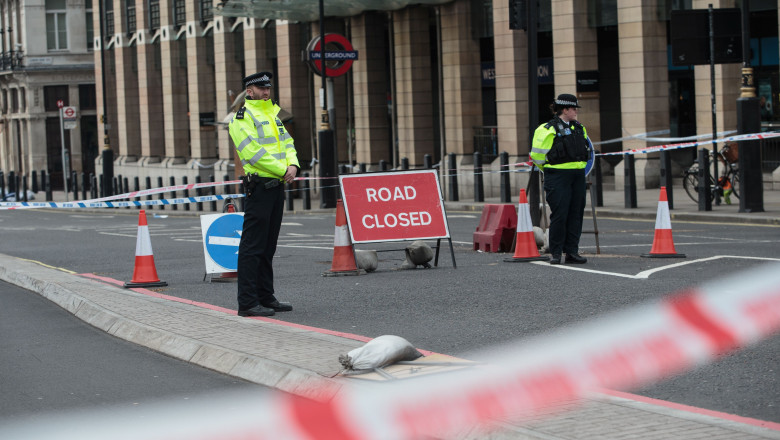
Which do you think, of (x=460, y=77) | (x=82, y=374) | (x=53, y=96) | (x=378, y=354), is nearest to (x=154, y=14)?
(x=53, y=96)

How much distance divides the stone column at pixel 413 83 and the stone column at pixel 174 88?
1798 centimetres

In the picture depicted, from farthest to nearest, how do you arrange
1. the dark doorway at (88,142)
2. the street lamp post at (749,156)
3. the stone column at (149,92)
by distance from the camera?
the dark doorway at (88,142)
the stone column at (149,92)
the street lamp post at (749,156)

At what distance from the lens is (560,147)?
13.3 m

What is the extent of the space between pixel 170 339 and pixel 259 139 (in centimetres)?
200

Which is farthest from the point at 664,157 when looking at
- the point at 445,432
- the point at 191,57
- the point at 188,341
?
the point at 191,57

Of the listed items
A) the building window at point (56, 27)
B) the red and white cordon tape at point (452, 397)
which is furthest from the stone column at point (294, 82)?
the red and white cordon tape at point (452, 397)

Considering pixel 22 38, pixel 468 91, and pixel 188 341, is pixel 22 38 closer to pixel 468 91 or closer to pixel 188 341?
pixel 468 91

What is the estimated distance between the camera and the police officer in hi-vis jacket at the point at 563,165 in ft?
43.9

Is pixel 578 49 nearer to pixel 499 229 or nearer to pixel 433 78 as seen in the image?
pixel 433 78

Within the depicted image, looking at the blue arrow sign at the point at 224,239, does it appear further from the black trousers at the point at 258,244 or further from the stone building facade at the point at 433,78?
the stone building facade at the point at 433,78

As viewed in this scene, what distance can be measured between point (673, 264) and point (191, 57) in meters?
39.2

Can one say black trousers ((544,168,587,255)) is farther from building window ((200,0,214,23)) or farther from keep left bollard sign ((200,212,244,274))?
building window ((200,0,214,23))

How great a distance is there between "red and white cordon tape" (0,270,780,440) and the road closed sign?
4920 millimetres

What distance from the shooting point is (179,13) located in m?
51.6
